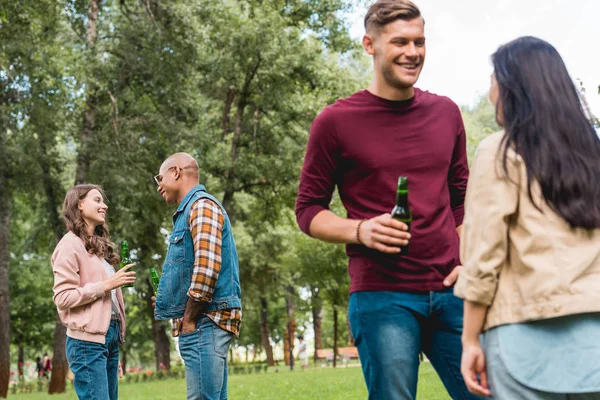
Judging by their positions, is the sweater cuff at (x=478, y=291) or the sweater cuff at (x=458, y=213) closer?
the sweater cuff at (x=478, y=291)

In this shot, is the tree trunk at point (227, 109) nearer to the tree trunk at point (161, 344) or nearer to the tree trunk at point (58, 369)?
the tree trunk at point (161, 344)

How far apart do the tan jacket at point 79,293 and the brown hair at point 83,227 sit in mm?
66

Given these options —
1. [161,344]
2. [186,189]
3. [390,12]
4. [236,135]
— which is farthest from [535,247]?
[161,344]

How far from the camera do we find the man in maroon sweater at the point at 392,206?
3410 millimetres

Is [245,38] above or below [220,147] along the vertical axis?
above

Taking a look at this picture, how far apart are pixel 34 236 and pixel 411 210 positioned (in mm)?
29148

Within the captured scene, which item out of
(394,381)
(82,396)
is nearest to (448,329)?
(394,381)

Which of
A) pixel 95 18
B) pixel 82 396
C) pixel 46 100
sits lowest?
pixel 82 396

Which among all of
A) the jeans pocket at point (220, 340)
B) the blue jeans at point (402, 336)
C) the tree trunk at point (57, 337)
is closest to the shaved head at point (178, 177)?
the jeans pocket at point (220, 340)

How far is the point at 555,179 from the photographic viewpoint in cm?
275

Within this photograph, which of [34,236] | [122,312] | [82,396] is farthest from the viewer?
[34,236]

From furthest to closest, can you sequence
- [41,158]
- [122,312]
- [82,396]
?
[41,158], [122,312], [82,396]

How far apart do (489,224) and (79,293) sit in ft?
13.5

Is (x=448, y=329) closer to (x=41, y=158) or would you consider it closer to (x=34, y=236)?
(x=41, y=158)
